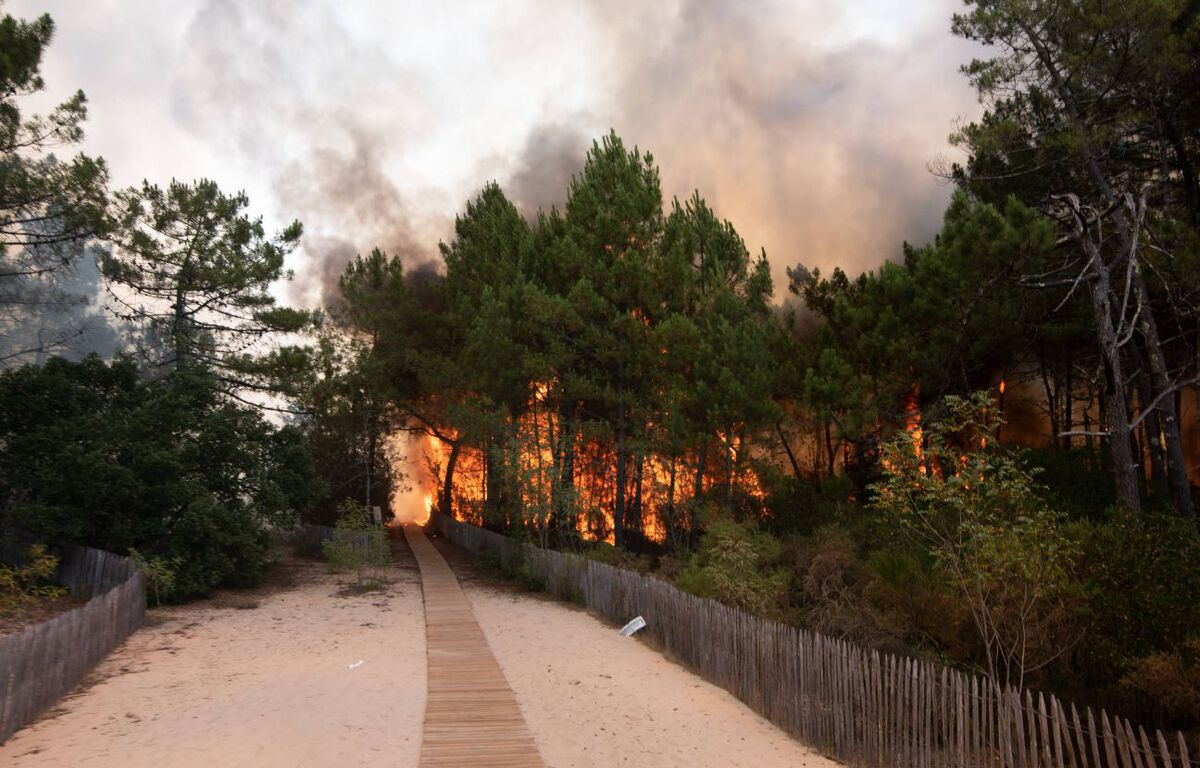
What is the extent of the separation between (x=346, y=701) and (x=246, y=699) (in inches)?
58.5

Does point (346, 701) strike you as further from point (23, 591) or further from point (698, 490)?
point (698, 490)

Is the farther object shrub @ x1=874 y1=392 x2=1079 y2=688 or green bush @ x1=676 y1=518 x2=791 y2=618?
green bush @ x1=676 y1=518 x2=791 y2=618

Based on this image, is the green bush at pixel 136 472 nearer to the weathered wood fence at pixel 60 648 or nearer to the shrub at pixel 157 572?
the shrub at pixel 157 572

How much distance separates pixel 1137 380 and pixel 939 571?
36.0 ft

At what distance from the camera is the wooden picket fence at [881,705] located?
609 centimetres

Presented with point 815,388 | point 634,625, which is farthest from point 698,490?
point 634,625

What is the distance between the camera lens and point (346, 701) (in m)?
10.1

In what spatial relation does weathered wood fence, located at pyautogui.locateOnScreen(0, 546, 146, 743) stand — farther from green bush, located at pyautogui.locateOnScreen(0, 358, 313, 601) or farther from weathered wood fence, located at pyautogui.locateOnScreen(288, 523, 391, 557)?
weathered wood fence, located at pyautogui.locateOnScreen(288, 523, 391, 557)

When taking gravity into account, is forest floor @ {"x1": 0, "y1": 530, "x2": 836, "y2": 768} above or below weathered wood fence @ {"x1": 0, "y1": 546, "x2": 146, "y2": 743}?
below

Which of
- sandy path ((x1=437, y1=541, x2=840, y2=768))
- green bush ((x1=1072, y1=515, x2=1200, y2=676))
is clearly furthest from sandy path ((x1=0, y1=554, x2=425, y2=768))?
green bush ((x1=1072, y1=515, x2=1200, y2=676))

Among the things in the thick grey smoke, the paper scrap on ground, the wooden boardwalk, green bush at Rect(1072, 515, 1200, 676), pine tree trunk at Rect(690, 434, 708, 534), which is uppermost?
the thick grey smoke

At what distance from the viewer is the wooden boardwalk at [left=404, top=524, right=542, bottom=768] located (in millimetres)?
7902

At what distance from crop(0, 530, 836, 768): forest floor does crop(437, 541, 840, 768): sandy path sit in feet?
0.11

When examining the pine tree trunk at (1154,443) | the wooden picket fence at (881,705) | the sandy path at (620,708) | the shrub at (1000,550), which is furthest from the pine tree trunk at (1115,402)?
the sandy path at (620,708)
